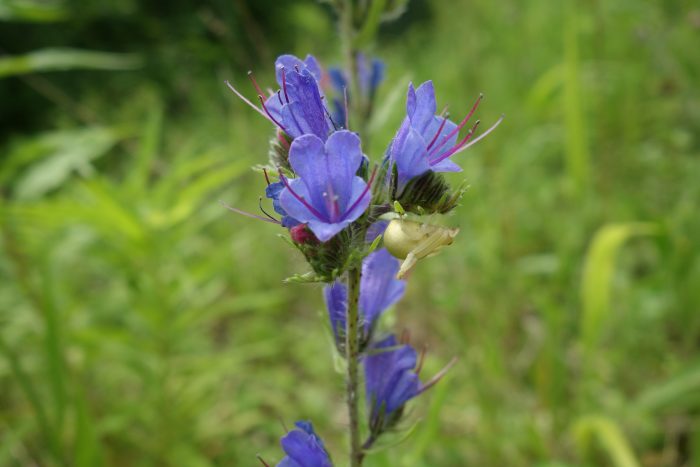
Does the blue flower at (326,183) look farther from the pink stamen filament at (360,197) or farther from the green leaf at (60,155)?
the green leaf at (60,155)

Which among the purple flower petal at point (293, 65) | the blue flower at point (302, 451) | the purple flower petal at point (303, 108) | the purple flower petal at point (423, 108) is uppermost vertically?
the purple flower petal at point (293, 65)

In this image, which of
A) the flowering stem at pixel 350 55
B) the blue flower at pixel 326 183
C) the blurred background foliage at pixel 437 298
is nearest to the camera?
the blue flower at pixel 326 183

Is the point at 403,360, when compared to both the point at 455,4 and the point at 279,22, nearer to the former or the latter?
the point at 455,4

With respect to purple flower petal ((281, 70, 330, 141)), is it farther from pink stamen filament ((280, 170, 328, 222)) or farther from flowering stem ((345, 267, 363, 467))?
flowering stem ((345, 267, 363, 467))

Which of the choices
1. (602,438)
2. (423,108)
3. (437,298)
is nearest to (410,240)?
(423,108)

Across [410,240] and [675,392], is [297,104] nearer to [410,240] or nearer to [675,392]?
[410,240]

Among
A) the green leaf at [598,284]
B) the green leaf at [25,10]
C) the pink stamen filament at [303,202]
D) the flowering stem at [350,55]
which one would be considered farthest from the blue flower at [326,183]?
the green leaf at [598,284]

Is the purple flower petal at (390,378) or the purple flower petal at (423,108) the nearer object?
the purple flower petal at (423,108)

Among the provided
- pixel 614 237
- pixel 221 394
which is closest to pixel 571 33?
pixel 614 237
